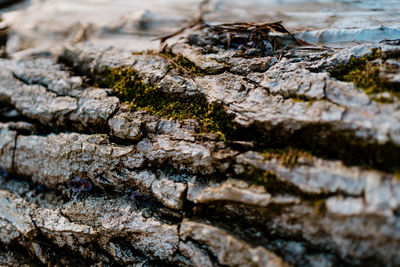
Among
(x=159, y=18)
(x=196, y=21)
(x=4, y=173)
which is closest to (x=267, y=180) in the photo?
(x=196, y=21)

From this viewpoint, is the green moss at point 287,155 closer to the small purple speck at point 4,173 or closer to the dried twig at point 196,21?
the dried twig at point 196,21

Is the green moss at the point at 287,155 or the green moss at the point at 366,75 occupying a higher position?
the green moss at the point at 366,75

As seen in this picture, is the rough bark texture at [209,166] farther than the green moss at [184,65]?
No

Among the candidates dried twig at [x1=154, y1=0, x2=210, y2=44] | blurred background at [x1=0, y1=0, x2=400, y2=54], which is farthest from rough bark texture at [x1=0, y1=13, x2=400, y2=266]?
blurred background at [x1=0, y1=0, x2=400, y2=54]

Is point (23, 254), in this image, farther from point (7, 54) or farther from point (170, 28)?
point (170, 28)

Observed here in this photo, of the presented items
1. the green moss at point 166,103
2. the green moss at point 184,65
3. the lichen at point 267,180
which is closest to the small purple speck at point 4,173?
the green moss at point 166,103

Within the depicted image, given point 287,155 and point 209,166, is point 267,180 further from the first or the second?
point 209,166
